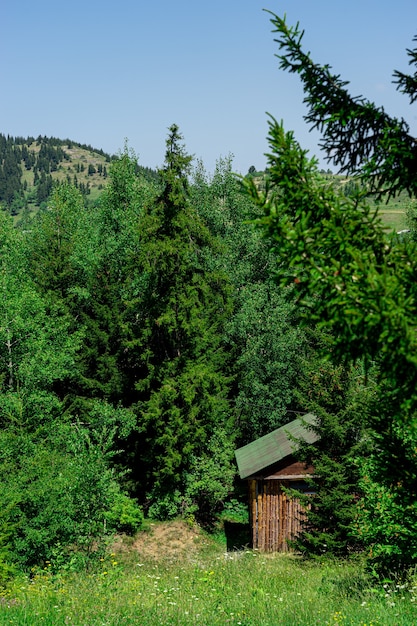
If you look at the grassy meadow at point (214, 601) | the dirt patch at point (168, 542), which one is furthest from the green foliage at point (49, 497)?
the grassy meadow at point (214, 601)

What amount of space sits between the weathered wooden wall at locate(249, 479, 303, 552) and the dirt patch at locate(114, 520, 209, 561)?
3069 mm

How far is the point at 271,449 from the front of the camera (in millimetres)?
27797

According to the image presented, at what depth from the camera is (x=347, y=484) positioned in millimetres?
19453

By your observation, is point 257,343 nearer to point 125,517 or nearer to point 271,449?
point 271,449

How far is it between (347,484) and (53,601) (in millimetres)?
11991

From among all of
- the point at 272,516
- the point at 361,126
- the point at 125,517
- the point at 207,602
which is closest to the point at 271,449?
the point at 272,516

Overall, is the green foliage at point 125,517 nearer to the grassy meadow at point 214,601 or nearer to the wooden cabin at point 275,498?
the wooden cabin at point 275,498

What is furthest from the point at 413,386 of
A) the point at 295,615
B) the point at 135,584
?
the point at 135,584

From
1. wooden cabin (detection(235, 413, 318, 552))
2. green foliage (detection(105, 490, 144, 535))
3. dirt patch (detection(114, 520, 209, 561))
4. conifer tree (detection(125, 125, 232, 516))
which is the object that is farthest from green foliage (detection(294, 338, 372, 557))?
green foliage (detection(105, 490, 144, 535))

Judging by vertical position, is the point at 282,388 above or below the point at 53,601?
above

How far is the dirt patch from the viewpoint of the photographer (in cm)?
2744

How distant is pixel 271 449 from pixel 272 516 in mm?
3028

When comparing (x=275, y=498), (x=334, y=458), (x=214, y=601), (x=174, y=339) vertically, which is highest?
(x=174, y=339)

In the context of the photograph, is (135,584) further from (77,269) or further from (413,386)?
(77,269)
